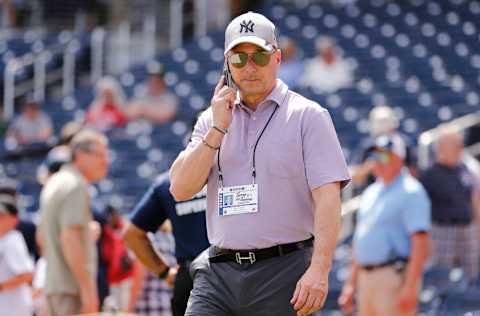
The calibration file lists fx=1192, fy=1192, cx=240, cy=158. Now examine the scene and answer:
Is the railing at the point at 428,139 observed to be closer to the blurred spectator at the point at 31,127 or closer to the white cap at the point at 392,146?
the white cap at the point at 392,146

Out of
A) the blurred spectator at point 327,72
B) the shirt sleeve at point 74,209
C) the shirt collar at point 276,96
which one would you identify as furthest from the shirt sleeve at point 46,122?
the shirt collar at point 276,96

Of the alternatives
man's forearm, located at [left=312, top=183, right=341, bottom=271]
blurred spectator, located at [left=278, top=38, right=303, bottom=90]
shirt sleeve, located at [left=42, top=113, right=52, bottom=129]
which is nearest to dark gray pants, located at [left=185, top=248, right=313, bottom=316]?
man's forearm, located at [left=312, top=183, right=341, bottom=271]

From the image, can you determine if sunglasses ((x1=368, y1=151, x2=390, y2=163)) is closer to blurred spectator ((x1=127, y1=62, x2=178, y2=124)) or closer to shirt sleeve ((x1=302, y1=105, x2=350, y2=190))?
shirt sleeve ((x1=302, y1=105, x2=350, y2=190))

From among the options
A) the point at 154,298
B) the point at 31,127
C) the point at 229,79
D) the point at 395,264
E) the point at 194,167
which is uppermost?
the point at 229,79

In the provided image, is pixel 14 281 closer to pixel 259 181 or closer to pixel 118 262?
pixel 118 262

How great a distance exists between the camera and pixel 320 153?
466 centimetres

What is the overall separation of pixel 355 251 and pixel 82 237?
193 centimetres

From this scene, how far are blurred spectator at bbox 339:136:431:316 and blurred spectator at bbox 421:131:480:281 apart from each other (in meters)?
1.62

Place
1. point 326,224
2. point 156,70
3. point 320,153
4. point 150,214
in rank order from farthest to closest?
point 156,70 → point 150,214 → point 320,153 → point 326,224

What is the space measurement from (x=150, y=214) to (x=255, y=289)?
66.9 inches

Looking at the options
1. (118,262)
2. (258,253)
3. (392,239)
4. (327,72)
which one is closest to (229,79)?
(258,253)

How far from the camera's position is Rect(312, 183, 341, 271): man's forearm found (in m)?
4.51

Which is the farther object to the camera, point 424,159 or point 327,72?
point 327,72

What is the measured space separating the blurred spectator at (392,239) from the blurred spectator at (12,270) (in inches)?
88.1
